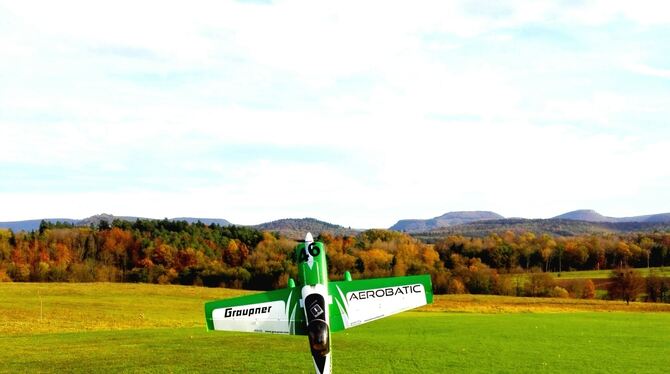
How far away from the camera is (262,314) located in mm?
15898

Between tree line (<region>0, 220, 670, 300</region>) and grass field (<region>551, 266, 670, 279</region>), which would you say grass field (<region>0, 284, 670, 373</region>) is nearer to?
tree line (<region>0, 220, 670, 300</region>)

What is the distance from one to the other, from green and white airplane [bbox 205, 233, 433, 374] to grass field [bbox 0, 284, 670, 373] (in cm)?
Result: 878

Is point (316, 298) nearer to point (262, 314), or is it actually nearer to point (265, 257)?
point (262, 314)

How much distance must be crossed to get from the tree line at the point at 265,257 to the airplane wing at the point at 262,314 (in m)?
73.1

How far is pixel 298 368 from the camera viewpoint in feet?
80.5

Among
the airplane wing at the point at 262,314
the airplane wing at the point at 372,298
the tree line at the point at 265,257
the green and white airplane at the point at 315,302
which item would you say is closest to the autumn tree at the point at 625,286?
the tree line at the point at 265,257

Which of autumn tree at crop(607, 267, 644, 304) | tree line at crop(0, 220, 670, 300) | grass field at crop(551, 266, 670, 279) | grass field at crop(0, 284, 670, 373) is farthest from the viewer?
grass field at crop(551, 266, 670, 279)

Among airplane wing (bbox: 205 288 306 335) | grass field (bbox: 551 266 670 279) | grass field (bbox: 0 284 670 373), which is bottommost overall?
A: grass field (bbox: 551 266 670 279)

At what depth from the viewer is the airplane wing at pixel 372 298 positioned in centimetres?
1577

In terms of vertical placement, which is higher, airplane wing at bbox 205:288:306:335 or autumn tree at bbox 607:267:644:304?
airplane wing at bbox 205:288:306:335

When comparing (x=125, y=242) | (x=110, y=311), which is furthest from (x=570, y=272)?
(x=110, y=311)

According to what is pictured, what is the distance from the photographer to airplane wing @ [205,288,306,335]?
15.7 meters

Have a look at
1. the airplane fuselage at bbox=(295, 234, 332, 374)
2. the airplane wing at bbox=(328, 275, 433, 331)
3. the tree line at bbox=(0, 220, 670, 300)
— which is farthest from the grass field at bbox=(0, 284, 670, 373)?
the tree line at bbox=(0, 220, 670, 300)

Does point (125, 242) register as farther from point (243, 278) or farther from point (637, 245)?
point (637, 245)
